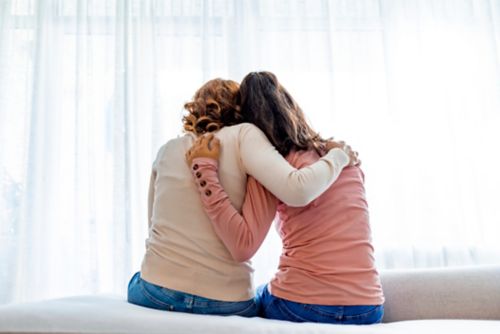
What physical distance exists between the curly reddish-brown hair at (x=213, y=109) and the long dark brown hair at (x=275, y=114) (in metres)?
0.03

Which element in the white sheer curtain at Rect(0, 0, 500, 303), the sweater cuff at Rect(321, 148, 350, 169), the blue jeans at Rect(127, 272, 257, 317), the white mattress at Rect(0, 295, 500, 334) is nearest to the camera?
the white mattress at Rect(0, 295, 500, 334)

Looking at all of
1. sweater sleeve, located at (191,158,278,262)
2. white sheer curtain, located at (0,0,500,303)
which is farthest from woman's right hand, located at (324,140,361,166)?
white sheer curtain, located at (0,0,500,303)

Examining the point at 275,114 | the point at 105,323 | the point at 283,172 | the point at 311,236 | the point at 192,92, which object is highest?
the point at 192,92

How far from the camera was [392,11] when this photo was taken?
206 cm

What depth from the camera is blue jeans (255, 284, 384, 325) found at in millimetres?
961

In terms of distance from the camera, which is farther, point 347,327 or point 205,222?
point 205,222

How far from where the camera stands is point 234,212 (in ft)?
3.07

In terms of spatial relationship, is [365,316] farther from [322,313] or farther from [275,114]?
[275,114]

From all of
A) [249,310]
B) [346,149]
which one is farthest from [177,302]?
[346,149]

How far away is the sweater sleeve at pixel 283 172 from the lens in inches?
36.0

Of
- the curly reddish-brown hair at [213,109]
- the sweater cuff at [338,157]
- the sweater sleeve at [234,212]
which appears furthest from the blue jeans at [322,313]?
the curly reddish-brown hair at [213,109]

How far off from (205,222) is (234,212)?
0.26 ft

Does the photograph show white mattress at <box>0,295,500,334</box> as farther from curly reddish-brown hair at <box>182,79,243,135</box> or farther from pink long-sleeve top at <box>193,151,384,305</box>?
curly reddish-brown hair at <box>182,79,243,135</box>

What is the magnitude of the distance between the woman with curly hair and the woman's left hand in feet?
0.07
